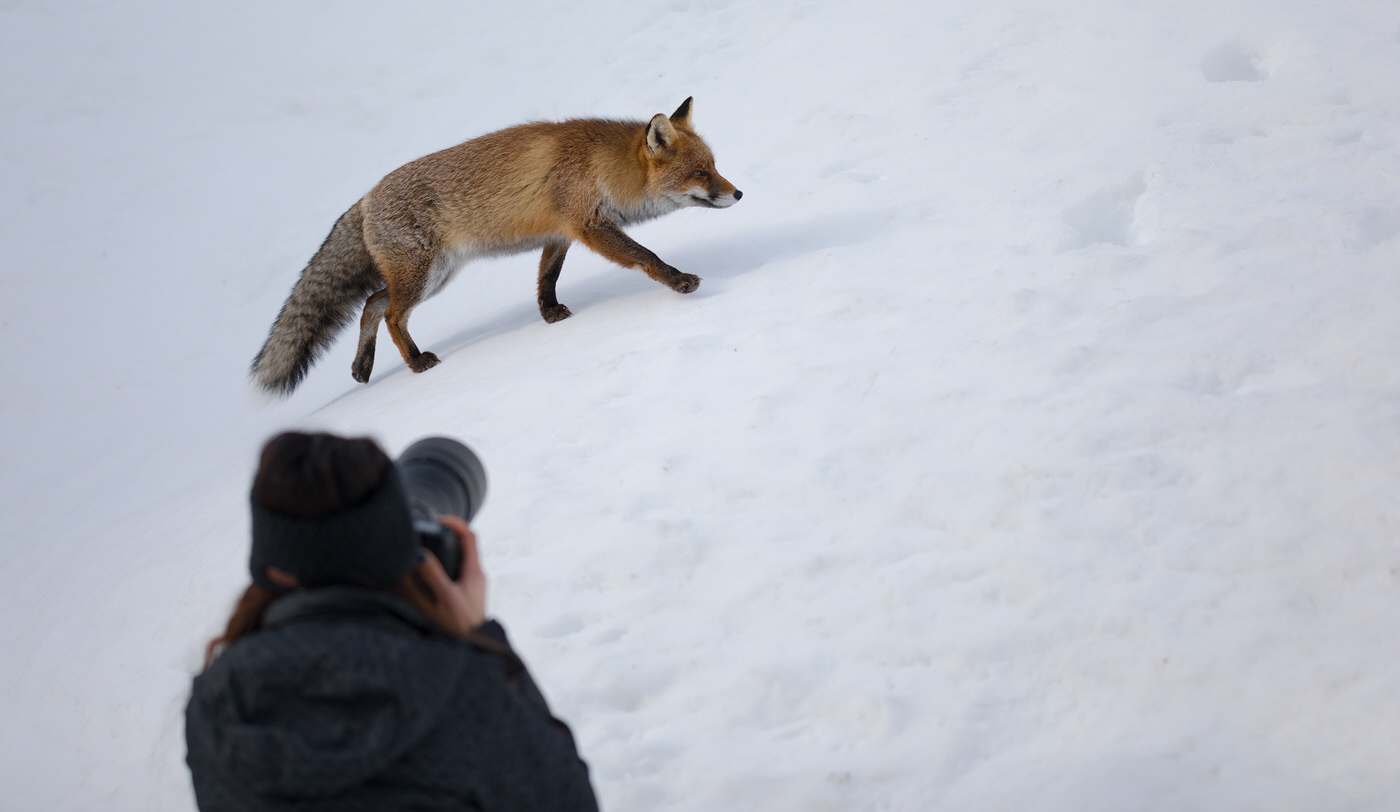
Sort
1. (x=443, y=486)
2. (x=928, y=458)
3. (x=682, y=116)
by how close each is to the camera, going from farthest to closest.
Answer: (x=682, y=116), (x=928, y=458), (x=443, y=486)

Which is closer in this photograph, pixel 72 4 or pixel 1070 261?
pixel 1070 261

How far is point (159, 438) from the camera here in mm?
5820

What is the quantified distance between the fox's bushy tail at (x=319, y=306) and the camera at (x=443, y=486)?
3794 millimetres

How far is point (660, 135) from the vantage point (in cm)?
425

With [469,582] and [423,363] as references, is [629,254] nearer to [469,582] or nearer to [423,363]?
[423,363]

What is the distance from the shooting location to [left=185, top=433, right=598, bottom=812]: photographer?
955 mm

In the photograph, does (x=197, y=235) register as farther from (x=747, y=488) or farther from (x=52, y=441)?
(x=747, y=488)

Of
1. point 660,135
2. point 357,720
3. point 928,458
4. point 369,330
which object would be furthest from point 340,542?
point 369,330

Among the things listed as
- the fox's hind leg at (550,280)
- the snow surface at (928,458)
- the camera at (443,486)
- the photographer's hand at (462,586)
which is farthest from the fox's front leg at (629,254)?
the photographer's hand at (462,586)

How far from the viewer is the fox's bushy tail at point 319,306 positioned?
4.75 meters

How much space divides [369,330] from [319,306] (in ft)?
0.96

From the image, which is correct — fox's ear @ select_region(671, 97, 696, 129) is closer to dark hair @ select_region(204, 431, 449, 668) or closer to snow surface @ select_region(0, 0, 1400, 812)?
snow surface @ select_region(0, 0, 1400, 812)

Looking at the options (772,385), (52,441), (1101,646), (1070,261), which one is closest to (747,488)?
(772,385)

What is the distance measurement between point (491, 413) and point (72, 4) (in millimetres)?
9311
